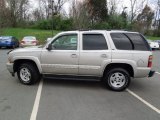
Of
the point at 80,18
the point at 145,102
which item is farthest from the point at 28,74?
the point at 80,18

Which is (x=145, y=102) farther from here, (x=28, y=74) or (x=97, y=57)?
(x=28, y=74)

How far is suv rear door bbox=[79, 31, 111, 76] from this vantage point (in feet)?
25.8

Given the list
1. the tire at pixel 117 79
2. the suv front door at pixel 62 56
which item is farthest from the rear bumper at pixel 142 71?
the suv front door at pixel 62 56

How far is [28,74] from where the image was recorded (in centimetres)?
849

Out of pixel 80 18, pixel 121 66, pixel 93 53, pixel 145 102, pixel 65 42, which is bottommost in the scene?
pixel 145 102

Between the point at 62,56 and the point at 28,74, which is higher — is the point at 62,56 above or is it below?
above

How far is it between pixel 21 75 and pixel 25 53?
77 centimetres

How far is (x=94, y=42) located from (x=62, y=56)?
1.10 m

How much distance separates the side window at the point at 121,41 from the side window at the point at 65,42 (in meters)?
1.22

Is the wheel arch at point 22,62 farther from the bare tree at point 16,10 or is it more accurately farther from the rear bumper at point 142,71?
the bare tree at point 16,10

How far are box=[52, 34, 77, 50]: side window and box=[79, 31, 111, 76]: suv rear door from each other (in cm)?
26

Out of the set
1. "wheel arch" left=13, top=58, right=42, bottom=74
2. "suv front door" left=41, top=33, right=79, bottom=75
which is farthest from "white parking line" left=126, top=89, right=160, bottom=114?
"wheel arch" left=13, top=58, right=42, bottom=74

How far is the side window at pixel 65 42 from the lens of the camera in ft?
26.6

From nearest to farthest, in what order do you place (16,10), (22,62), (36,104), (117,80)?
(36,104)
(117,80)
(22,62)
(16,10)
